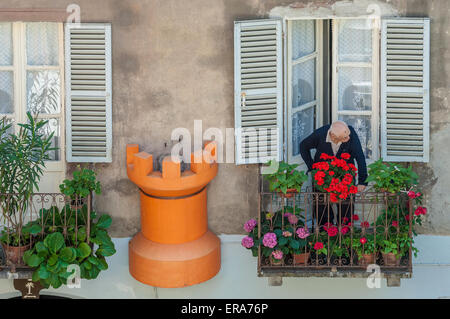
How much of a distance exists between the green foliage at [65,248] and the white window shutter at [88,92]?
668 millimetres

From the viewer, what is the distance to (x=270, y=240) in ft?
28.9

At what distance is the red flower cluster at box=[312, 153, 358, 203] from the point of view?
28.7 feet

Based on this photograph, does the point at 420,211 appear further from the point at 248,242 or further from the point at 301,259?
the point at 248,242

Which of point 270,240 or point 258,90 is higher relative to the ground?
point 258,90

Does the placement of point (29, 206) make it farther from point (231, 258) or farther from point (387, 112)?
point (387, 112)

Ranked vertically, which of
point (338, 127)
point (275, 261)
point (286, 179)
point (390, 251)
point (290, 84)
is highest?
point (290, 84)

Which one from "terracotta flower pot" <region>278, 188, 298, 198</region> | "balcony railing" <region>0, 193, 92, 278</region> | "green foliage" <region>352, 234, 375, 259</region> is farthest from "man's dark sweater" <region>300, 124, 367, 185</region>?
"balcony railing" <region>0, 193, 92, 278</region>

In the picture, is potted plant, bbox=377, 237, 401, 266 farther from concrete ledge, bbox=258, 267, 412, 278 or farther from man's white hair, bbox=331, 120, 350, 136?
man's white hair, bbox=331, 120, 350, 136

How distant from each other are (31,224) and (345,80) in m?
3.74

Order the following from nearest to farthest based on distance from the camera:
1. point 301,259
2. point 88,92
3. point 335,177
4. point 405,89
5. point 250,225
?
point 335,177, point 301,259, point 250,225, point 405,89, point 88,92

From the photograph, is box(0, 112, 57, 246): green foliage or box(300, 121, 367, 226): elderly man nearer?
box(0, 112, 57, 246): green foliage

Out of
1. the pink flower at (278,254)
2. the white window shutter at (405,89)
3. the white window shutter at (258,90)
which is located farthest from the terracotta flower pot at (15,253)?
the white window shutter at (405,89)

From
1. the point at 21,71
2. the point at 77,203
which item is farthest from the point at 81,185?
the point at 21,71

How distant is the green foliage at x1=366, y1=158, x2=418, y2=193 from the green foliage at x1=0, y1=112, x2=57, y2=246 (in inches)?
131
